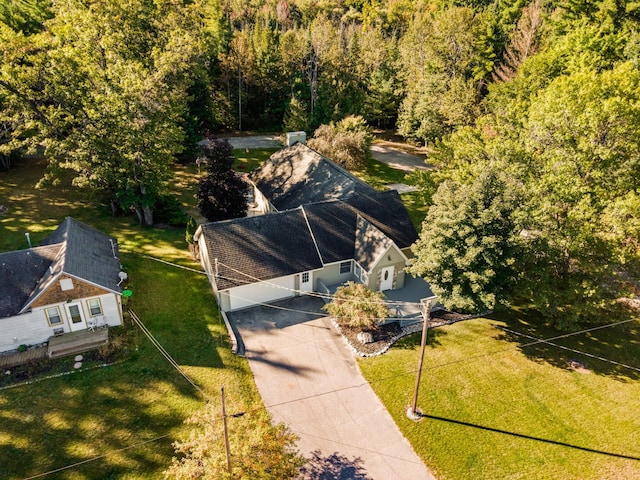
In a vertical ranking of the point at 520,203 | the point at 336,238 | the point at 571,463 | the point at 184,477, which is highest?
the point at 520,203

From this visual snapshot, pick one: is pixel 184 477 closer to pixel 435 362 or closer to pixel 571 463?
pixel 435 362

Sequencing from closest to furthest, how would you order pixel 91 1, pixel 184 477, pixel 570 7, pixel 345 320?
pixel 184 477 < pixel 345 320 < pixel 91 1 < pixel 570 7

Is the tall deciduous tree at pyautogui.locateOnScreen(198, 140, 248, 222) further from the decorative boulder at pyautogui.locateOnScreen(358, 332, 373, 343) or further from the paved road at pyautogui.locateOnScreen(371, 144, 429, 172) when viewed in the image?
the paved road at pyautogui.locateOnScreen(371, 144, 429, 172)

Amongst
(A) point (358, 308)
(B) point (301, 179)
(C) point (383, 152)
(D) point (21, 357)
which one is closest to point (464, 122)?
(C) point (383, 152)

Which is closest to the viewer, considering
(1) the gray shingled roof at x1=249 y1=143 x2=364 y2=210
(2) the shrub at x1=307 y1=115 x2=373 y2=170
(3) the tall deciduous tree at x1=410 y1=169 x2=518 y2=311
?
(3) the tall deciduous tree at x1=410 y1=169 x2=518 y2=311

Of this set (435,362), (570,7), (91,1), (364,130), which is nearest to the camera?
(435,362)

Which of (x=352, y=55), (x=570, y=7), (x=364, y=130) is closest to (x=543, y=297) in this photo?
(x=364, y=130)

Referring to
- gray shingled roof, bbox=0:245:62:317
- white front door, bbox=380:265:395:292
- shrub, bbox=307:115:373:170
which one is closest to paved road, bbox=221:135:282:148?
shrub, bbox=307:115:373:170
